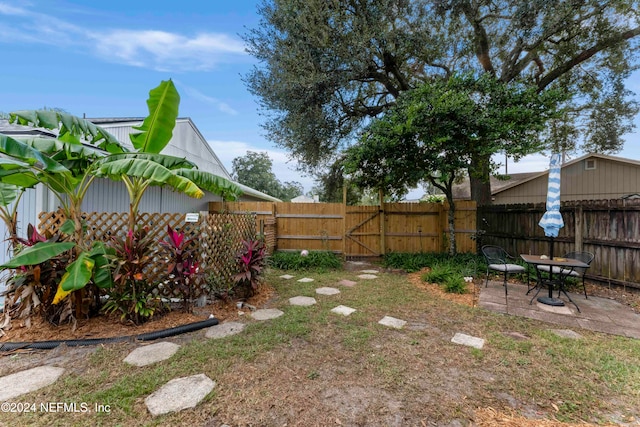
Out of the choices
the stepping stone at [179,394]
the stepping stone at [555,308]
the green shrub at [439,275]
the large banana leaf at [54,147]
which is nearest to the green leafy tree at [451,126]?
the green shrub at [439,275]

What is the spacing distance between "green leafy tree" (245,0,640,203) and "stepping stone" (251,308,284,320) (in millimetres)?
5750

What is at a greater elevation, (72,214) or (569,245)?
(72,214)

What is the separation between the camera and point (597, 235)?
5.55 meters

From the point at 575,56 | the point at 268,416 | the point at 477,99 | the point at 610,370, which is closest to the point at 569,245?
the point at 477,99

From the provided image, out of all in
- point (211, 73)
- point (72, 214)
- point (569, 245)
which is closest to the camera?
point (72, 214)

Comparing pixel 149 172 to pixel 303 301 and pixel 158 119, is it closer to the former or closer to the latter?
pixel 158 119

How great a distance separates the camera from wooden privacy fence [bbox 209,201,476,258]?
876 centimetres

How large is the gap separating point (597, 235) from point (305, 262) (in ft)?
21.0

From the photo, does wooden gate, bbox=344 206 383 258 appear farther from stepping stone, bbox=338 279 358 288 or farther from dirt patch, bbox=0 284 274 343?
dirt patch, bbox=0 284 274 343

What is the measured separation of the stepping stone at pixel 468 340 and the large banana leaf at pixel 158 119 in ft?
15.4

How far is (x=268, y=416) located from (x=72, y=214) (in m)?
3.56

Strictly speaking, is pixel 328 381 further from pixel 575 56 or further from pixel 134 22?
pixel 575 56

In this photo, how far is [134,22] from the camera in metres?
6.91

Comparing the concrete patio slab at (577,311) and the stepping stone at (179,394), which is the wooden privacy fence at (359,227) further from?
the stepping stone at (179,394)
